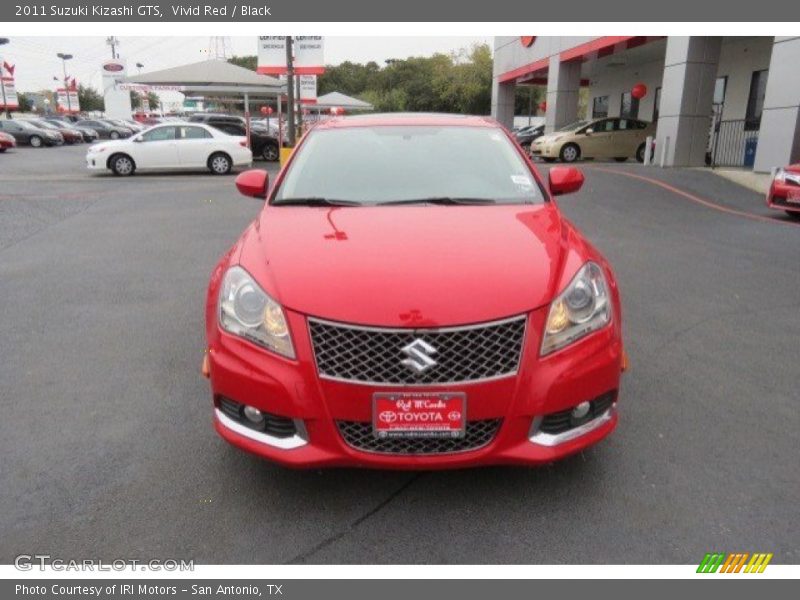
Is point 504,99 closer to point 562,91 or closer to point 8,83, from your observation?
point 562,91

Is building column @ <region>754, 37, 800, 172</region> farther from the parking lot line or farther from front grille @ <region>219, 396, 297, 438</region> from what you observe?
front grille @ <region>219, 396, 297, 438</region>

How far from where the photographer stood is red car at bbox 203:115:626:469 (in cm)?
239

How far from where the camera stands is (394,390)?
2387mm

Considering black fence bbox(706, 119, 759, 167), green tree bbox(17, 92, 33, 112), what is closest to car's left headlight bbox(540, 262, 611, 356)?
black fence bbox(706, 119, 759, 167)

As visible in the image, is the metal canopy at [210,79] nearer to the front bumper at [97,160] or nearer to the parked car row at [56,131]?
the front bumper at [97,160]

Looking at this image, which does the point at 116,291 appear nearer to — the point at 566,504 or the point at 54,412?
the point at 54,412

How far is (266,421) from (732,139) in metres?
21.2

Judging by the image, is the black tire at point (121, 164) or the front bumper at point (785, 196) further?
the black tire at point (121, 164)

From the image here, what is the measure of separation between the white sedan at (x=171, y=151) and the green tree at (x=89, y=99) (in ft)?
296

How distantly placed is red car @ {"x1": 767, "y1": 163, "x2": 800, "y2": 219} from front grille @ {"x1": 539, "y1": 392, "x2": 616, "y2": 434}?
8.31 meters

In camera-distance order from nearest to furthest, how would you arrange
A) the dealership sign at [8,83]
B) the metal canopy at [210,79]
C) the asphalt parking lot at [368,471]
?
the asphalt parking lot at [368,471], the metal canopy at [210,79], the dealership sign at [8,83]

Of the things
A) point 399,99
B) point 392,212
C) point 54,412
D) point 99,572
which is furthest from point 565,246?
point 399,99

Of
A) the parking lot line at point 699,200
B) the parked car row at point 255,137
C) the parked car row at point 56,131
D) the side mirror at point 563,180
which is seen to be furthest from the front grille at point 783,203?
the parked car row at point 56,131

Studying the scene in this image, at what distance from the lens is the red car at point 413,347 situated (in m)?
2.39
